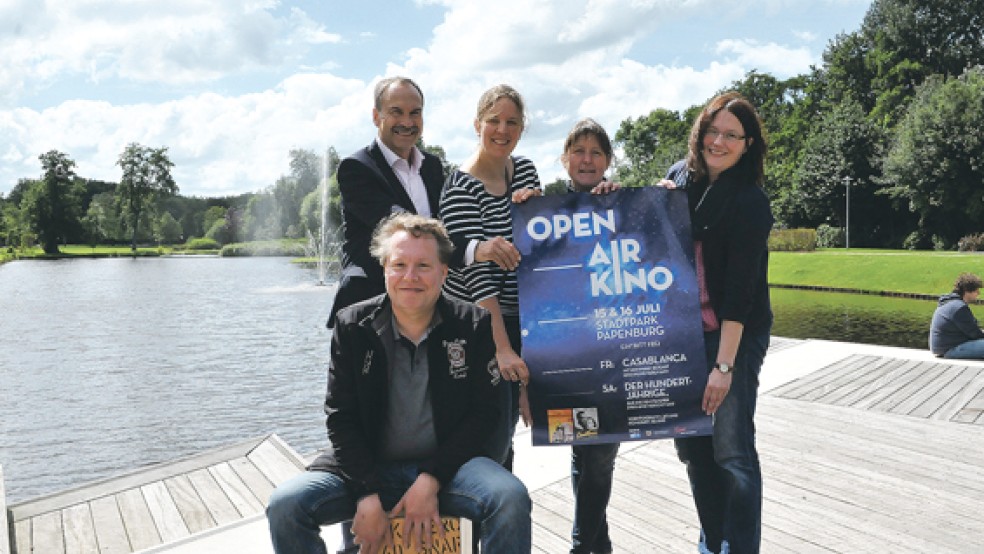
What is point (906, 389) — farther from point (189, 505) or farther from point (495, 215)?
point (189, 505)

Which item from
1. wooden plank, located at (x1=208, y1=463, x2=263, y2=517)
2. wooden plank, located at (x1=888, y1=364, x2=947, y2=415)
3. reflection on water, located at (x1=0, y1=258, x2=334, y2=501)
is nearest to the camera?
wooden plank, located at (x1=208, y1=463, x2=263, y2=517)

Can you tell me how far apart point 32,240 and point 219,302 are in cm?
6090

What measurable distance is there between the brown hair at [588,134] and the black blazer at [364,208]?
0.65m

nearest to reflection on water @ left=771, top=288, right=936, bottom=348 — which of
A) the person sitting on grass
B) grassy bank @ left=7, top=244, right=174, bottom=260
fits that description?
the person sitting on grass

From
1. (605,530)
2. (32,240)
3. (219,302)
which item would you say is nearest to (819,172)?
(219,302)

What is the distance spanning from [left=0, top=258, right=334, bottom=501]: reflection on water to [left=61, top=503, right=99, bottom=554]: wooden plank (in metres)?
3.14

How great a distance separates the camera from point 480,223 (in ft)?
8.11

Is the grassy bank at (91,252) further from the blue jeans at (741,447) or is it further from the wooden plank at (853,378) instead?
the blue jeans at (741,447)

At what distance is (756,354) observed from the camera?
2.58 m

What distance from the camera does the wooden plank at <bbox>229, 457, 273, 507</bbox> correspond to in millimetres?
4438

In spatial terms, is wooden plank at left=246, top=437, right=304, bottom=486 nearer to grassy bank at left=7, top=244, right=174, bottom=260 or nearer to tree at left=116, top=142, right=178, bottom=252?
grassy bank at left=7, top=244, right=174, bottom=260

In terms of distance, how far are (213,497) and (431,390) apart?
278 centimetres

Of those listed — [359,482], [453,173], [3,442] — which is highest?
[453,173]

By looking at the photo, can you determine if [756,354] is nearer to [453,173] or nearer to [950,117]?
[453,173]
